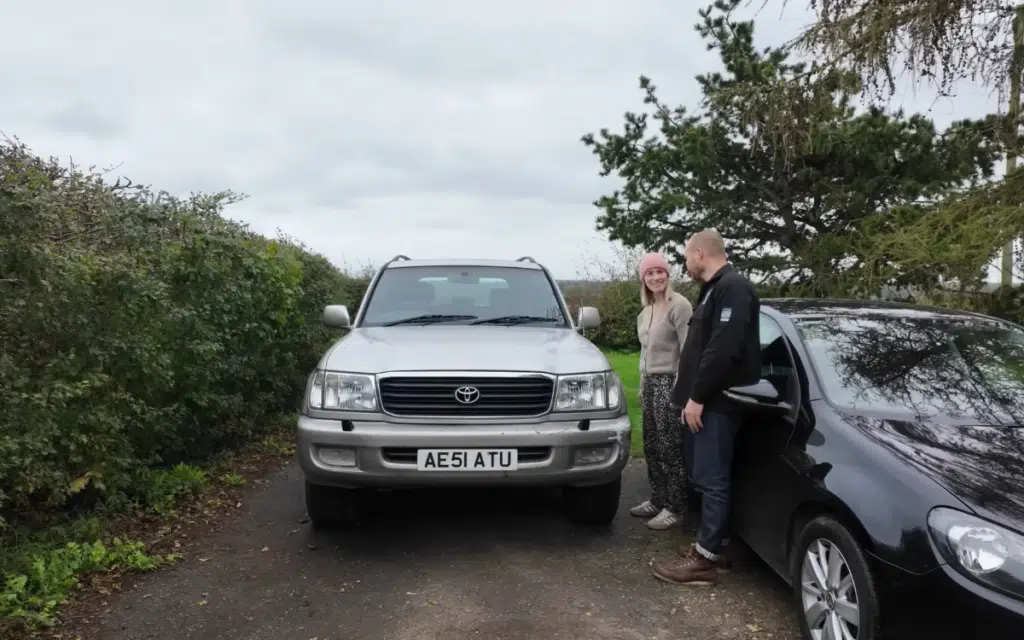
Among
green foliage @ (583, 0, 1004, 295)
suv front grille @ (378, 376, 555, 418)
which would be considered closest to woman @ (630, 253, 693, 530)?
suv front grille @ (378, 376, 555, 418)

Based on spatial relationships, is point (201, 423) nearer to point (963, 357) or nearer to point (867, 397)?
point (867, 397)

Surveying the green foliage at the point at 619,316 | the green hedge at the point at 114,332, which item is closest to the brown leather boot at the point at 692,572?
the green hedge at the point at 114,332

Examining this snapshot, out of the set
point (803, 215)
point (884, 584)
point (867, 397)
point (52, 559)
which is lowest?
point (52, 559)

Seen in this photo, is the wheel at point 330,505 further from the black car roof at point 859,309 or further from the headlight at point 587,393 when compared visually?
the black car roof at point 859,309

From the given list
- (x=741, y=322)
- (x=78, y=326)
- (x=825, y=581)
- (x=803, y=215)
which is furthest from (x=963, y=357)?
(x=803, y=215)

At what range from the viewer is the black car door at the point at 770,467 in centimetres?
352

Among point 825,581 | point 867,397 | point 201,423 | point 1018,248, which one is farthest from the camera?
point 1018,248

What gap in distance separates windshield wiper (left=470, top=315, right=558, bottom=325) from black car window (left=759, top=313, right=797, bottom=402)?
62.0 inches

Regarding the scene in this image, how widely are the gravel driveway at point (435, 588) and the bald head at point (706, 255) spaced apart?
165 cm

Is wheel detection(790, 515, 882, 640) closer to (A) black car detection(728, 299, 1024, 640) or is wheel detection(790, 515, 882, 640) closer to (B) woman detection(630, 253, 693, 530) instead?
(A) black car detection(728, 299, 1024, 640)

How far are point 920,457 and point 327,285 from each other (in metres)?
8.05

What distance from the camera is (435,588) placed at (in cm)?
391

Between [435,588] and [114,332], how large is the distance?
95.9 inches

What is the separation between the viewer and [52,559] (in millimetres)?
3920
